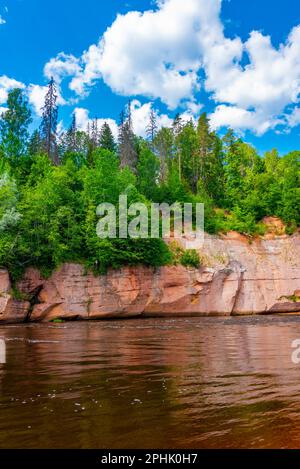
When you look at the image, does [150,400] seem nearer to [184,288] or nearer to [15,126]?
[184,288]

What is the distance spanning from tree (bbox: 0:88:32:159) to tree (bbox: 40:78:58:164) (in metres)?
4.95

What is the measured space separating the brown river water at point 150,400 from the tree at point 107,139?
59787 millimetres

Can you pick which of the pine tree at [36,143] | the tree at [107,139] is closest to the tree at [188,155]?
the tree at [107,139]

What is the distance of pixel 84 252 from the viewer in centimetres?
3544

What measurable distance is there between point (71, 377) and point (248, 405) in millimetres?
4458

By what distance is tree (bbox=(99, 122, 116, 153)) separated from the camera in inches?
2776

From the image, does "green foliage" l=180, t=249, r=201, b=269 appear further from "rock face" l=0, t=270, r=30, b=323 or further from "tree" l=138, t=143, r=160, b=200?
"tree" l=138, t=143, r=160, b=200

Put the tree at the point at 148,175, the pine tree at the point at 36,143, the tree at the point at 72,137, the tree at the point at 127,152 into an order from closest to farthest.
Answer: the tree at the point at 148,175, the tree at the point at 127,152, the pine tree at the point at 36,143, the tree at the point at 72,137

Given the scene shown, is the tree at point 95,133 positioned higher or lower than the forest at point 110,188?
higher

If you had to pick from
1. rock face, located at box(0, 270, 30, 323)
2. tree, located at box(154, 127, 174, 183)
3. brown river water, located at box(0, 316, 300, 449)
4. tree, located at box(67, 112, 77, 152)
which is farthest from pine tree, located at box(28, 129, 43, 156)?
brown river water, located at box(0, 316, 300, 449)

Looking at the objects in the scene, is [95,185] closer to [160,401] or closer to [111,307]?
[111,307]

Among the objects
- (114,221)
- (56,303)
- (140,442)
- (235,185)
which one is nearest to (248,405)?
(140,442)

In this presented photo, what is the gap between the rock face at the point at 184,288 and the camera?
1303 inches

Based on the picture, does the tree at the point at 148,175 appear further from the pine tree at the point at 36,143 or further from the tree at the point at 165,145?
the pine tree at the point at 36,143
